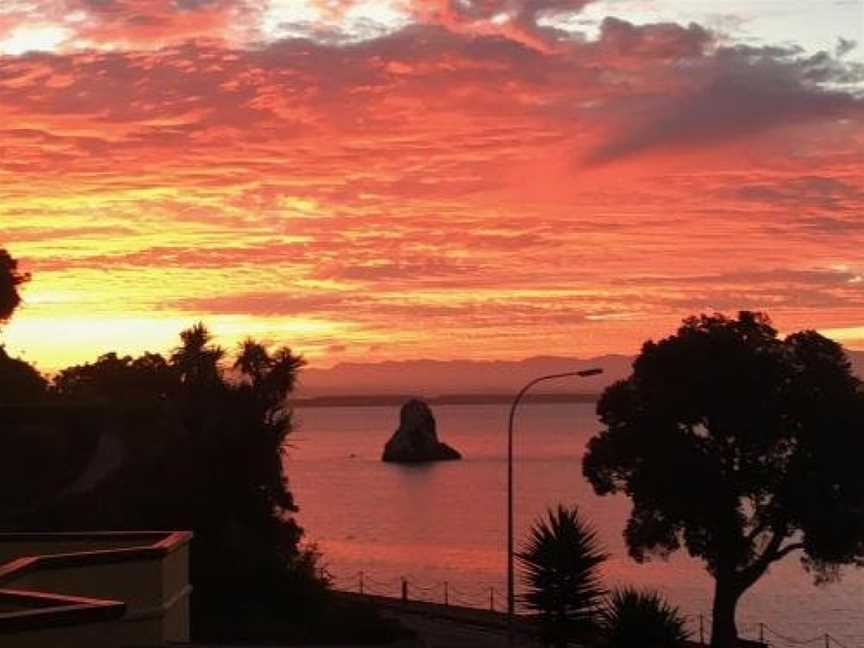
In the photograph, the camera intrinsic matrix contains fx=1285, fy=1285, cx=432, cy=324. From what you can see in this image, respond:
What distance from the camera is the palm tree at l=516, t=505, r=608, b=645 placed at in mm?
26516

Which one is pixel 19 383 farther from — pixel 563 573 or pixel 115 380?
pixel 563 573

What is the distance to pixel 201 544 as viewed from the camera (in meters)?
39.6

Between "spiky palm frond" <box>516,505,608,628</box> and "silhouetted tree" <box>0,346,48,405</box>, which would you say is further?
"silhouetted tree" <box>0,346,48,405</box>

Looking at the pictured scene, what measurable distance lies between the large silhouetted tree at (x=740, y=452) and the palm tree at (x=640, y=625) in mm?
25097

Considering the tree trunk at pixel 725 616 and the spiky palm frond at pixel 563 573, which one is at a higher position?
the spiky palm frond at pixel 563 573

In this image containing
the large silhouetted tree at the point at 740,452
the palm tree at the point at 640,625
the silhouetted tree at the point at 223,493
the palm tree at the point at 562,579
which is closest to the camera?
the palm tree at the point at 640,625

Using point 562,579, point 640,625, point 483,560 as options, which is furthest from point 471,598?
point 640,625

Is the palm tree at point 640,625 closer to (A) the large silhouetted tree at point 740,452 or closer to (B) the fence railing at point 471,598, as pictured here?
(A) the large silhouetted tree at point 740,452

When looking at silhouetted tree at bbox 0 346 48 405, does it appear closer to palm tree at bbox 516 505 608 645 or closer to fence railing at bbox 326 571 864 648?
fence railing at bbox 326 571 864 648

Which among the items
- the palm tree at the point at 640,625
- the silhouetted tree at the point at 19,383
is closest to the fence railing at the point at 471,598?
→ the silhouetted tree at the point at 19,383

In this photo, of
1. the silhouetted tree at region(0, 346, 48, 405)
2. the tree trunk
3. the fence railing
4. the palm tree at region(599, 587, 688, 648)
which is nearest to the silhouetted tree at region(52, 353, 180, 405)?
the silhouetted tree at region(0, 346, 48, 405)

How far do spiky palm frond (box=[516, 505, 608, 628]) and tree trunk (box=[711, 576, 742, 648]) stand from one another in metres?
24.6

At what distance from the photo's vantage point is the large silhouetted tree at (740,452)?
2005 inches

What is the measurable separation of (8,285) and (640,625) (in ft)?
183
